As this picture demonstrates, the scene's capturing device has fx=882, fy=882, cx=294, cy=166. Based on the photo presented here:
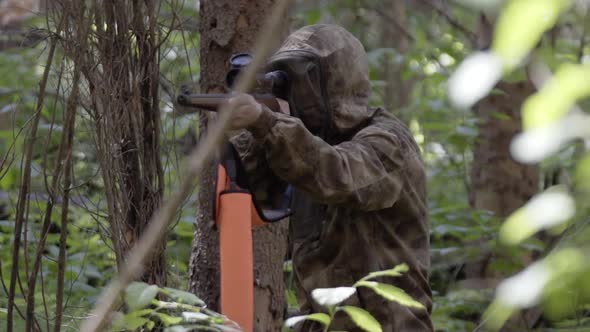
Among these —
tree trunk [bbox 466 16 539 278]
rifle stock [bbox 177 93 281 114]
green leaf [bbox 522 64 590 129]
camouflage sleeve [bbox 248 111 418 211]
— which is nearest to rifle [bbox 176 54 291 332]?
rifle stock [bbox 177 93 281 114]

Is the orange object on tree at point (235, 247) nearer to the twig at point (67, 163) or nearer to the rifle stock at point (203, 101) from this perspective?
the rifle stock at point (203, 101)

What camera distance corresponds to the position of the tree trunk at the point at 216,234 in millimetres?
3996

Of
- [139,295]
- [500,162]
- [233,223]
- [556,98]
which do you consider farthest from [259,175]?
[500,162]

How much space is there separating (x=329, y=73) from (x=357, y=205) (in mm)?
583

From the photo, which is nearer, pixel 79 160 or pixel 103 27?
pixel 103 27

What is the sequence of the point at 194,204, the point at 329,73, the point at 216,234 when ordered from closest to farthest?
the point at 329,73, the point at 216,234, the point at 194,204

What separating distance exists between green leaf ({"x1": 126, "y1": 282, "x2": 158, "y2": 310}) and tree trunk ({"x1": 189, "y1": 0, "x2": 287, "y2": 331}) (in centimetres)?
202

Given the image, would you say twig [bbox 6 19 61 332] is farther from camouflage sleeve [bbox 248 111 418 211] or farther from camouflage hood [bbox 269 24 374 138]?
camouflage hood [bbox 269 24 374 138]

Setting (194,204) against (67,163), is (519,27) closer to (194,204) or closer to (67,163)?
(67,163)

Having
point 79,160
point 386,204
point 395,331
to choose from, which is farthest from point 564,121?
point 79,160

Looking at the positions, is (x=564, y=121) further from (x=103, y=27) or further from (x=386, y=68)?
(x=386, y=68)

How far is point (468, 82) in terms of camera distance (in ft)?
3.41

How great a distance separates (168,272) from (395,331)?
3.09ft

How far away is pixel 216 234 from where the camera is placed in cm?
399
